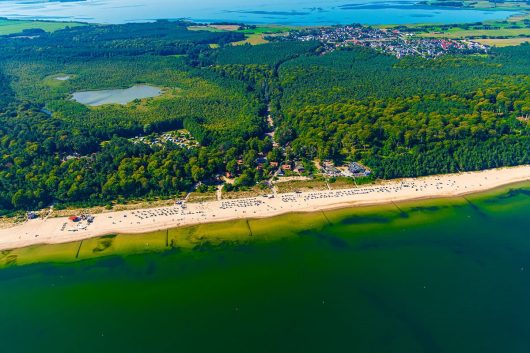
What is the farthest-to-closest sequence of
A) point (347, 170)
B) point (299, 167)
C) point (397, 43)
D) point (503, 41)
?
point (397, 43), point (503, 41), point (299, 167), point (347, 170)

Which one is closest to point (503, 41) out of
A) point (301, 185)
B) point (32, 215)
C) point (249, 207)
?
point (301, 185)

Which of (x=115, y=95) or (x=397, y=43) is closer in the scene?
(x=115, y=95)

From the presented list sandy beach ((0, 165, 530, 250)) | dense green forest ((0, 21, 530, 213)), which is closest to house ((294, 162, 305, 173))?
dense green forest ((0, 21, 530, 213))

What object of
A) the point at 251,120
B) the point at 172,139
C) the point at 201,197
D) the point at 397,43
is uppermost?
the point at 397,43

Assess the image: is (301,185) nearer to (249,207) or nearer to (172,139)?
(249,207)

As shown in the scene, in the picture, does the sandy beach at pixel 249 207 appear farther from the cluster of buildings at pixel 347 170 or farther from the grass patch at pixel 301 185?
the cluster of buildings at pixel 347 170

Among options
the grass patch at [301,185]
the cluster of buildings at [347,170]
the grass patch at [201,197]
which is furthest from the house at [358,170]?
the grass patch at [201,197]

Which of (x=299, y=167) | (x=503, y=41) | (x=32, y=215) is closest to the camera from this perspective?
→ (x=32, y=215)
